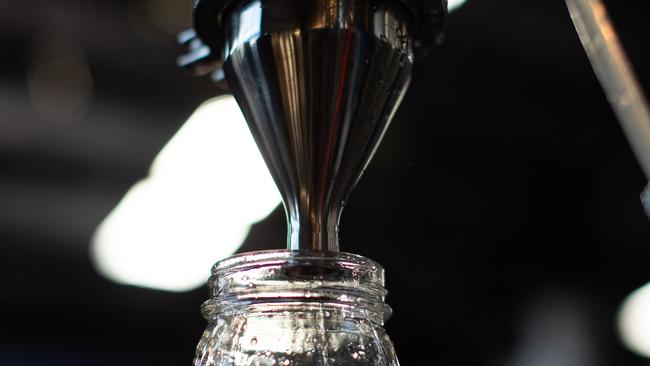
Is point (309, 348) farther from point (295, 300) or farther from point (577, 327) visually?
point (577, 327)

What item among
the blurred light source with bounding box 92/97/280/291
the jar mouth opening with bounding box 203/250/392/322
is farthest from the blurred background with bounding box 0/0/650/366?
the jar mouth opening with bounding box 203/250/392/322

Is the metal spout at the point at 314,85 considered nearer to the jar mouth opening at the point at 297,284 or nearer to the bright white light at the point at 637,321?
the jar mouth opening at the point at 297,284

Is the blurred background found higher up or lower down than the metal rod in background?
higher up

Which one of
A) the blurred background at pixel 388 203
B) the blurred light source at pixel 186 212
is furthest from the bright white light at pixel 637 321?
the blurred light source at pixel 186 212

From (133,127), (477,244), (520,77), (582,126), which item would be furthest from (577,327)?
(133,127)

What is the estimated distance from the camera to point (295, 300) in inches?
10.3

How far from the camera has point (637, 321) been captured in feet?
4.97

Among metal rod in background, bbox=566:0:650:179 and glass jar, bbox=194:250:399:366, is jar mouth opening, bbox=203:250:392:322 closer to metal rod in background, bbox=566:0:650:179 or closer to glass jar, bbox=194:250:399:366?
glass jar, bbox=194:250:399:366

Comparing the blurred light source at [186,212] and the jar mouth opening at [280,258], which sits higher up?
the blurred light source at [186,212]

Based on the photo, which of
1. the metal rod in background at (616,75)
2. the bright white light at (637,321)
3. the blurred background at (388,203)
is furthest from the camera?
the bright white light at (637,321)

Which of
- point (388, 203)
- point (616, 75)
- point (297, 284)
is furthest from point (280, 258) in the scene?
point (388, 203)

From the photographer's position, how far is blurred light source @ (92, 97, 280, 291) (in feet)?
5.05

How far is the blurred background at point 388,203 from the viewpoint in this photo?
124 cm

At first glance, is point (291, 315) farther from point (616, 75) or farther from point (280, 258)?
point (616, 75)
